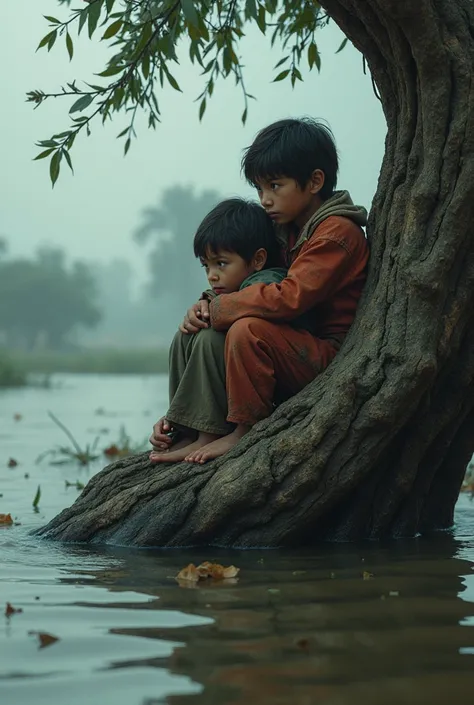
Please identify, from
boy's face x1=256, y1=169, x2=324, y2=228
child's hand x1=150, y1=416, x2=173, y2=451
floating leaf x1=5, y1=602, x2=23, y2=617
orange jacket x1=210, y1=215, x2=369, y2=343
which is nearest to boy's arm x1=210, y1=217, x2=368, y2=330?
orange jacket x1=210, y1=215, x2=369, y2=343

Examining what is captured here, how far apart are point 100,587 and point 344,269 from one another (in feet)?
6.00

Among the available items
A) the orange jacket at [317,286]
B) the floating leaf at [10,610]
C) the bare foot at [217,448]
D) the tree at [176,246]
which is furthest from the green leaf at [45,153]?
the tree at [176,246]

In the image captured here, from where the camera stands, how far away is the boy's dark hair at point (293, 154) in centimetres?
487

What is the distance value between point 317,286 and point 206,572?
1382 millimetres

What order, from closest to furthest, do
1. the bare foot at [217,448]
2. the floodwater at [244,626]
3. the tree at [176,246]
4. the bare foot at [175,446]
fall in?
1. the floodwater at [244,626]
2. the bare foot at [217,448]
3. the bare foot at [175,446]
4. the tree at [176,246]

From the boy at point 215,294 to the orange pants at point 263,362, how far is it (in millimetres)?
155

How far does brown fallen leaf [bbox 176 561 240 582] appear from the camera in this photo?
12.7 ft

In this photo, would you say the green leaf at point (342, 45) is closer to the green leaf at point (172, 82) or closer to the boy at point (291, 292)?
the green leaf at point (172, 82)

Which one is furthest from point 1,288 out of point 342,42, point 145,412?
point 342,42

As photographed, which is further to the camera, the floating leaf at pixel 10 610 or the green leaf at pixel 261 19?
the green leaf at pixel 261 19

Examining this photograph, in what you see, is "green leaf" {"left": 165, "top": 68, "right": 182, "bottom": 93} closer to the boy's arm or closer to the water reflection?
the boy's arm

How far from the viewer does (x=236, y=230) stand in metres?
4.92

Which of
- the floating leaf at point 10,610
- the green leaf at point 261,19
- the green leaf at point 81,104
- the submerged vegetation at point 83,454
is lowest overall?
the floating leaf at point 10,610

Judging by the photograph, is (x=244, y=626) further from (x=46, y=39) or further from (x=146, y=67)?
(x=146, y=67)
